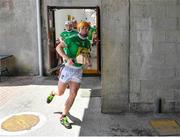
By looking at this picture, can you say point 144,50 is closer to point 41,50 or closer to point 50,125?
point 50,125

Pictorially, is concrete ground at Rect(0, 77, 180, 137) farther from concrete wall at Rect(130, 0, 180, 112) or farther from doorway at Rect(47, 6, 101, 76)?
doorway at Rect(47, 6, 101, 76)

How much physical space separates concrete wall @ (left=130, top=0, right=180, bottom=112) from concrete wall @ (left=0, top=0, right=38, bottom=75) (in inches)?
207

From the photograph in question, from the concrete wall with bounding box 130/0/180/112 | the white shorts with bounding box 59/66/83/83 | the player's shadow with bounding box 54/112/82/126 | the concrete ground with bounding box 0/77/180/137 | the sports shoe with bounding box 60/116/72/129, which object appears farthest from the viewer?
the concrete wall with bounding box 130/0/180/112

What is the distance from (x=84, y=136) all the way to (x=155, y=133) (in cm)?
124

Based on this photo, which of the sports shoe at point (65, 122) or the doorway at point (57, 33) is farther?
the doorway at point (57, 33)

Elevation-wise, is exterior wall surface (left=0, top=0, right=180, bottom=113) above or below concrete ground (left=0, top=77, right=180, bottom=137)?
above

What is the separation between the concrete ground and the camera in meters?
5.80

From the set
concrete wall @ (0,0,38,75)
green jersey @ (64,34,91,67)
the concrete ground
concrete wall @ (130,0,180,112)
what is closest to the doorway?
concrete wall @ (0,0,38,75)

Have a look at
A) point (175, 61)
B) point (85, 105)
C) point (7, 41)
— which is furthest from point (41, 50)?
point (175, 61)

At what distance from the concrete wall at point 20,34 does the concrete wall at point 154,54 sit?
525 centimetres

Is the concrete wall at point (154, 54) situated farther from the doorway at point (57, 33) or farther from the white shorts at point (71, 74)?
the doorway at point (57, 33)

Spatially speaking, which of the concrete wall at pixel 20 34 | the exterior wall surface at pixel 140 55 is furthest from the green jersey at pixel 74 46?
the concrete wall at pixel 20 34

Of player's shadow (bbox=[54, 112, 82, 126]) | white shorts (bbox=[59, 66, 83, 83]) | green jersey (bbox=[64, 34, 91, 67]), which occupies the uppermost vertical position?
green jersey (bbox=[64, 34, 91, 67])

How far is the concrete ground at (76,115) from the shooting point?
5.80 metres
